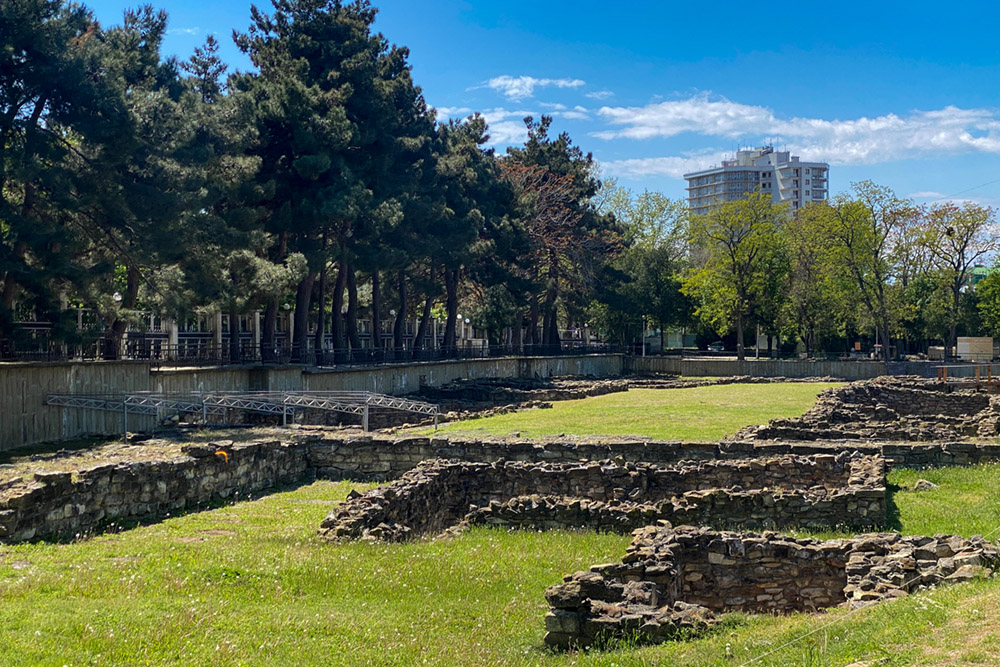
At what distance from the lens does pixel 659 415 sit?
3234 cm

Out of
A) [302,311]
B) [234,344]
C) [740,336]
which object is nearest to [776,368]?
[740,336]

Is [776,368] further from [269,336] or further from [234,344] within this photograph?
[234,344]

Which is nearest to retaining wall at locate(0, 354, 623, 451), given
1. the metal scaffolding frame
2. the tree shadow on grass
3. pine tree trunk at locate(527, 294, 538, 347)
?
the metal scaffolding frame

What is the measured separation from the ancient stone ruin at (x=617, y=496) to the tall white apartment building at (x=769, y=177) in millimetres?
168752

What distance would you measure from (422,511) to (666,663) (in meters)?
7.56

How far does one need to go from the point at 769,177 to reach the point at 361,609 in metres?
184

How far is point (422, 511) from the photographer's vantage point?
14.3 m

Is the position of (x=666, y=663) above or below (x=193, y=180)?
below

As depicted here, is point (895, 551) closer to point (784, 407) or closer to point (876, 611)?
point (876, 611)

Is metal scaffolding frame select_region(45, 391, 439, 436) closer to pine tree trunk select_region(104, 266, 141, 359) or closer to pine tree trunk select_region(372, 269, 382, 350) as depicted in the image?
pine tree trunk select_region(104, 266, 141, 359)

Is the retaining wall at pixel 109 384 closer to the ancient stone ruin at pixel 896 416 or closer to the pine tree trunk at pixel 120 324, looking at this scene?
the pine tree trunk at pixel 120 324

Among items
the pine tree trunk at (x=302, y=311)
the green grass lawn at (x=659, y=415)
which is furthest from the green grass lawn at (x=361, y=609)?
the pine tree trunk at (x=302, y=311)

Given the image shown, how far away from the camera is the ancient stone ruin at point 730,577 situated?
27.1 feet

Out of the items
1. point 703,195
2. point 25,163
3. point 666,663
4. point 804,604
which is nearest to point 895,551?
point 804,604
